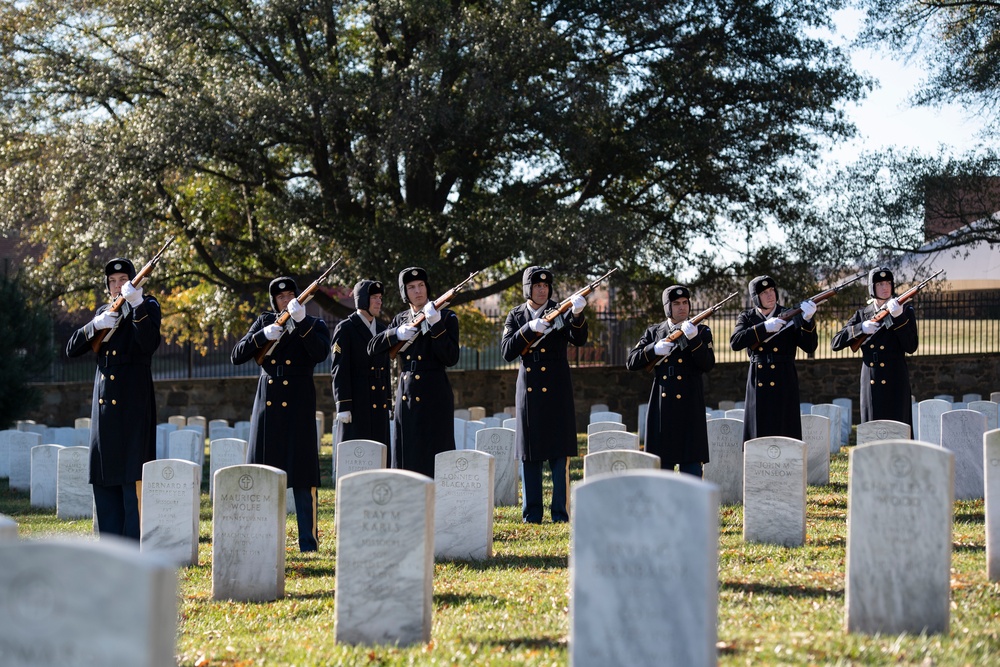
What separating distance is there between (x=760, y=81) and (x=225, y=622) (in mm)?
14718

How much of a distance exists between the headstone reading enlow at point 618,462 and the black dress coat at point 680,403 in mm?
1375

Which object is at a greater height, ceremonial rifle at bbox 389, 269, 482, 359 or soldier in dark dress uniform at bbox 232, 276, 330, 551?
ceremonial rifle at bbox 389, 269, 482, 359

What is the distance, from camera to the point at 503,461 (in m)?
11.7

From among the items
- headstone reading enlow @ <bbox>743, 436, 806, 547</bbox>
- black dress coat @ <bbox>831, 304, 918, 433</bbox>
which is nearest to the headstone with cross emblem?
headstone reading enlow @ <bbox>743, 436, 806, 547</bbox>

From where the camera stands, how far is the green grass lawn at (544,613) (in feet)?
17.9

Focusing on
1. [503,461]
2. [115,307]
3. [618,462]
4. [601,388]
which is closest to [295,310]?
[115,307]

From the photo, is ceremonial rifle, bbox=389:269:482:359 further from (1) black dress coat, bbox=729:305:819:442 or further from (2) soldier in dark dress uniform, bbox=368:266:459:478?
(1) black dress coat, bbox=729:305:819:442

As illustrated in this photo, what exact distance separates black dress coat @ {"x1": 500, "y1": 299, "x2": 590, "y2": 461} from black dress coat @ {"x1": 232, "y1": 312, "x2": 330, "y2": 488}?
171 centimetres

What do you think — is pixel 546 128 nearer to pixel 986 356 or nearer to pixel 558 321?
pixel 558 321

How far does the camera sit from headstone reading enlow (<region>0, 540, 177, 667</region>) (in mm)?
3662

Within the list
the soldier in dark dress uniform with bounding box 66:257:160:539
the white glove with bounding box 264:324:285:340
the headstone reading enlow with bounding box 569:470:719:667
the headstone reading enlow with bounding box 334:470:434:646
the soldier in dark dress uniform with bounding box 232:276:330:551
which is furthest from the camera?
the soldier in dark dress uniform with bounding box 232:276:330:551

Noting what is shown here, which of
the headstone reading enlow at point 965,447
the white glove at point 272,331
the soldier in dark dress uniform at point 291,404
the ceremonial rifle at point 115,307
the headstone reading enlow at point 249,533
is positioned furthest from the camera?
the headstone reading enlow at point 965,447

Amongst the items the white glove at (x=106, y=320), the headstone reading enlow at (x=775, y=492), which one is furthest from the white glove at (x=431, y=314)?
the headstone reading enlow at (x=775, y=492)

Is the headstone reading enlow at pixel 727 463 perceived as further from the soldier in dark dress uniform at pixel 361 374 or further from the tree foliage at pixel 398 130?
the tree foliage at pixel 398 130
